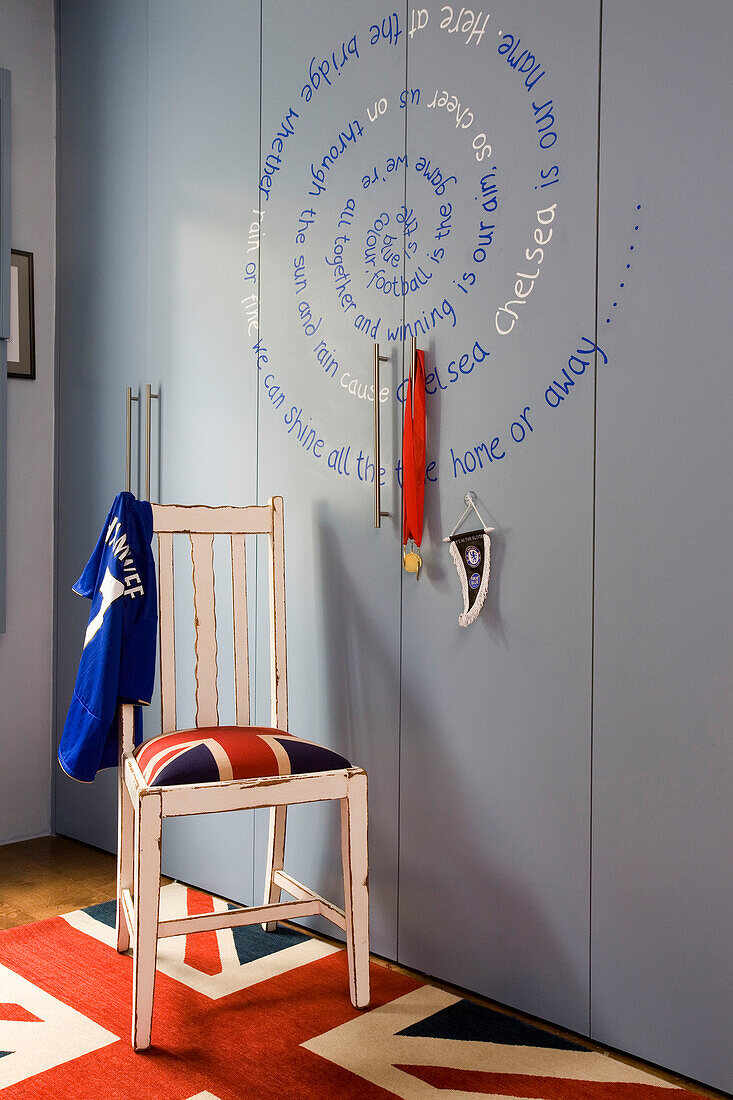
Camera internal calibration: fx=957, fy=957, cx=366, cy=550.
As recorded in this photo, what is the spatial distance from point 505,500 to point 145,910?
102cm

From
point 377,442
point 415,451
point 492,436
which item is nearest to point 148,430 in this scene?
point 377,442

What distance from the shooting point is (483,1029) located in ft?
5.87

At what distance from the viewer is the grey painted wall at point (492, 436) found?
165 cm

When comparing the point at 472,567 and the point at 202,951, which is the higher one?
the point at 472,567

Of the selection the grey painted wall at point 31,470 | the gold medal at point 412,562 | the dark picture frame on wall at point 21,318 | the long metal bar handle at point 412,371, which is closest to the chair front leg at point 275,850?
the gold medal at point 412,562

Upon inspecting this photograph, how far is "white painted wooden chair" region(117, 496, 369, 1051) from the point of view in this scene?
5.61 feet

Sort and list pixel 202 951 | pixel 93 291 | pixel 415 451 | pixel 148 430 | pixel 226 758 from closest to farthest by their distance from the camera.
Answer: pixel 226 758 → pixel 415 451 → pixel 202 951 → pixel 148 430 → pixel 93 291

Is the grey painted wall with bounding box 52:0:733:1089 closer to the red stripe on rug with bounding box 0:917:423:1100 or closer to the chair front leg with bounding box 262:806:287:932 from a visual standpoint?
the chair front leg with bounding box 262:806:287:932

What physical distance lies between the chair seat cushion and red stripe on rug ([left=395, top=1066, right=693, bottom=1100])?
1.86ft

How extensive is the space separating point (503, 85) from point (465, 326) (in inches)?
18.4

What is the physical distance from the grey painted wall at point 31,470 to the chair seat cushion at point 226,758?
1.20 meters

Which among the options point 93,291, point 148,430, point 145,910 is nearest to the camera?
point 145,910

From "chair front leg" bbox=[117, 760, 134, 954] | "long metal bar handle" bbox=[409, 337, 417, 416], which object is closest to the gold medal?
"long metal bar handle" bbox=[409, 337, 417, 416]

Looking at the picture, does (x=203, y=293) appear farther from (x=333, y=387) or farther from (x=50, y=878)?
(x=50, y=878)
